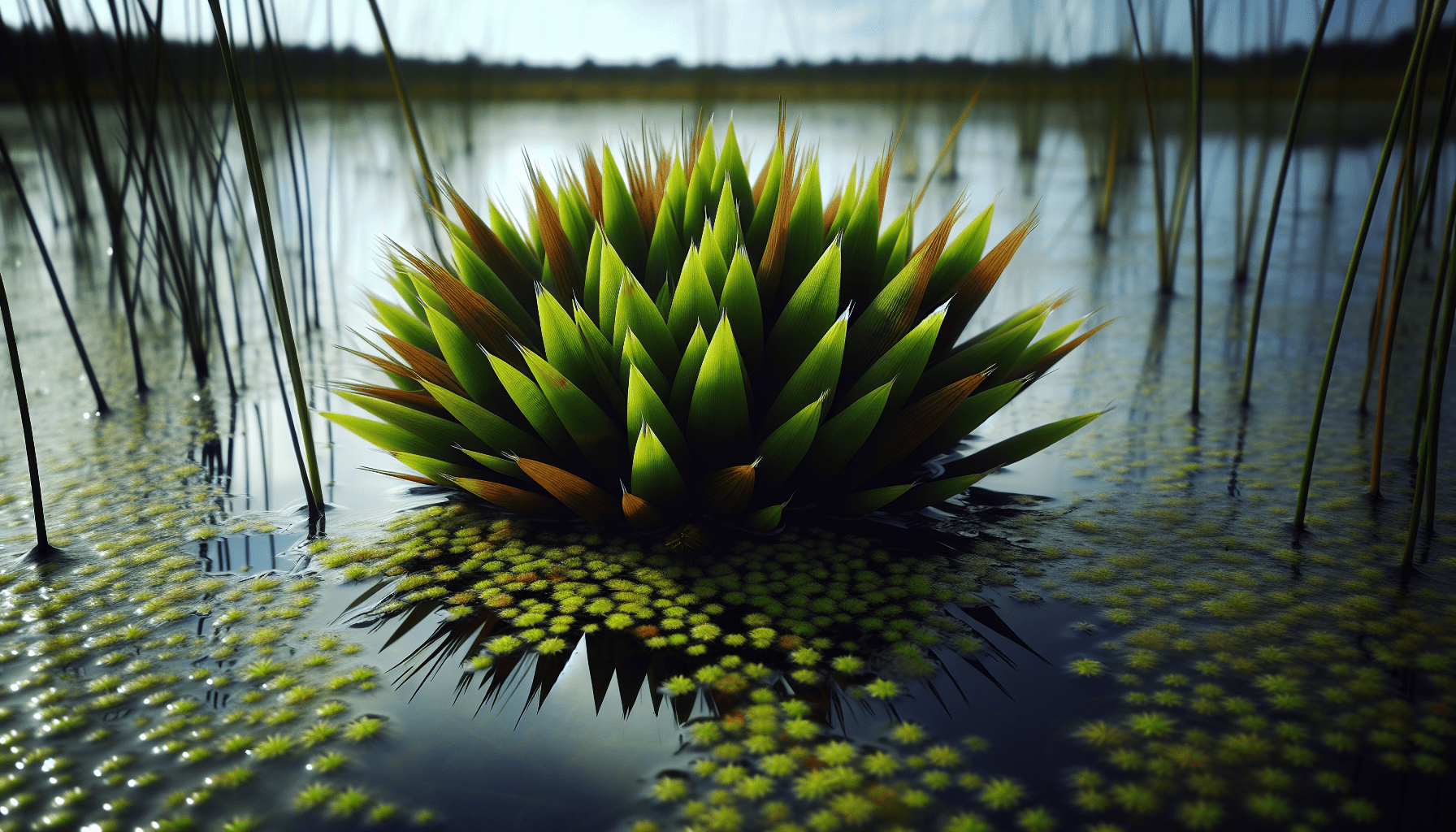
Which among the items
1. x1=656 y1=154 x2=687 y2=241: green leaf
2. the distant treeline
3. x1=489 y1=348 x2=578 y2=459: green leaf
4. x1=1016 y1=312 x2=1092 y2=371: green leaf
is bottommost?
x1=489 y1=348 x2=578 y2=459: green leaf

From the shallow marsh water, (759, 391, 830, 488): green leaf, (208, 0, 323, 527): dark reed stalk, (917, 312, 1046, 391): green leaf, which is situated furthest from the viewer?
(917, 312, 1046, 391): green leaf

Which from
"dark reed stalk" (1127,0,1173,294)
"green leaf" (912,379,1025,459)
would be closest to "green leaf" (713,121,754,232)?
"green leaf" (912,379,1025,459)

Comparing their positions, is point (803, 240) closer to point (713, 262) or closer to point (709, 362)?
point (713, 262)

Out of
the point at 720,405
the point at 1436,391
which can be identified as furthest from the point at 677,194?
the point at 1436,391

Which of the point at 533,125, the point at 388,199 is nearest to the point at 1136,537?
the point at 388,199

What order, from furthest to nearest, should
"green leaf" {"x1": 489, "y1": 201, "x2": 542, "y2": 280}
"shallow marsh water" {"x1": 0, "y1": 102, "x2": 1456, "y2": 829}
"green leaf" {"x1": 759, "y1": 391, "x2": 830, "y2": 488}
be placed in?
"green leaf" {"x1": 489, "y1": 201, "x2": 542, "y2": 280} < "green leaf" {"x1": 759, "y1": 391, "x2": 830, "y2": 488} < "shallow marsh water" {"x1": 0, "y1": 102, "x2": 1456, "y2": 829}

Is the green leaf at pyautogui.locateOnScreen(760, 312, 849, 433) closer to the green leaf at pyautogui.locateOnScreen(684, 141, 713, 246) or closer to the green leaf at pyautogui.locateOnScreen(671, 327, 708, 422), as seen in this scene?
the green leaf at pyautogui.locateOnScreen(671, 327, 708, 422)
